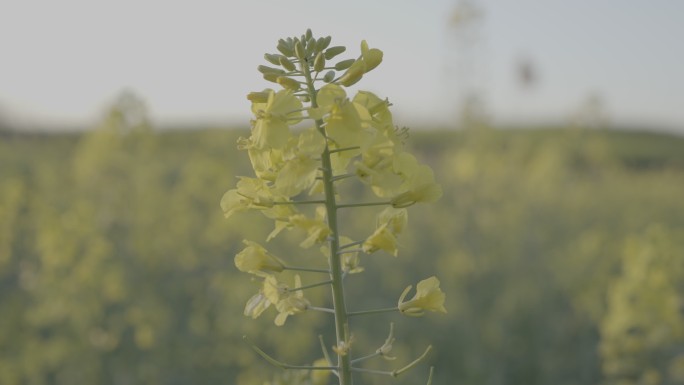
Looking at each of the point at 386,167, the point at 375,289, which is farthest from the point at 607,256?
the point at 386,167

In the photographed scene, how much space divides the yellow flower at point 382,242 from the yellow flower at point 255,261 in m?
0.23

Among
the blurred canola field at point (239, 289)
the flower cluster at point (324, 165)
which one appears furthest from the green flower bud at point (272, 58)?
the blurred canola field at point (239, 289)

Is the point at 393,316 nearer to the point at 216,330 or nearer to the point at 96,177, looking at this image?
the point at 216,330

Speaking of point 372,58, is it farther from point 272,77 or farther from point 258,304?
point 258,304

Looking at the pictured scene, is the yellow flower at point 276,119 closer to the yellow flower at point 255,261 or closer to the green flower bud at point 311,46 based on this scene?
the green flower bud at point 311,46

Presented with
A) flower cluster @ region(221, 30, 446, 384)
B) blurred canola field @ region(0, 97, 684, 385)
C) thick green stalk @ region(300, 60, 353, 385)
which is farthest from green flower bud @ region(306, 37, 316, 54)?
A: blurred canola field @ region(0, 97, 684, 385)

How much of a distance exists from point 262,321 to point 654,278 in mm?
2814

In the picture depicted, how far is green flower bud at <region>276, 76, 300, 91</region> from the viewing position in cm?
189

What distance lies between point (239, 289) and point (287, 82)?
4679mm

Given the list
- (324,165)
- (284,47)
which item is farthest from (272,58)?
(324,165)

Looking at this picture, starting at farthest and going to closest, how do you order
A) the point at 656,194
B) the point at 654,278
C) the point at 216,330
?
the point at 656,194 < the point at 216,330 < the point at 654,278

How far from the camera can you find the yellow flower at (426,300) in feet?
6.49

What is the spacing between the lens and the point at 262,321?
633 centimetres

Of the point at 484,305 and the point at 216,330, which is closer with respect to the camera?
the point at 216,330
